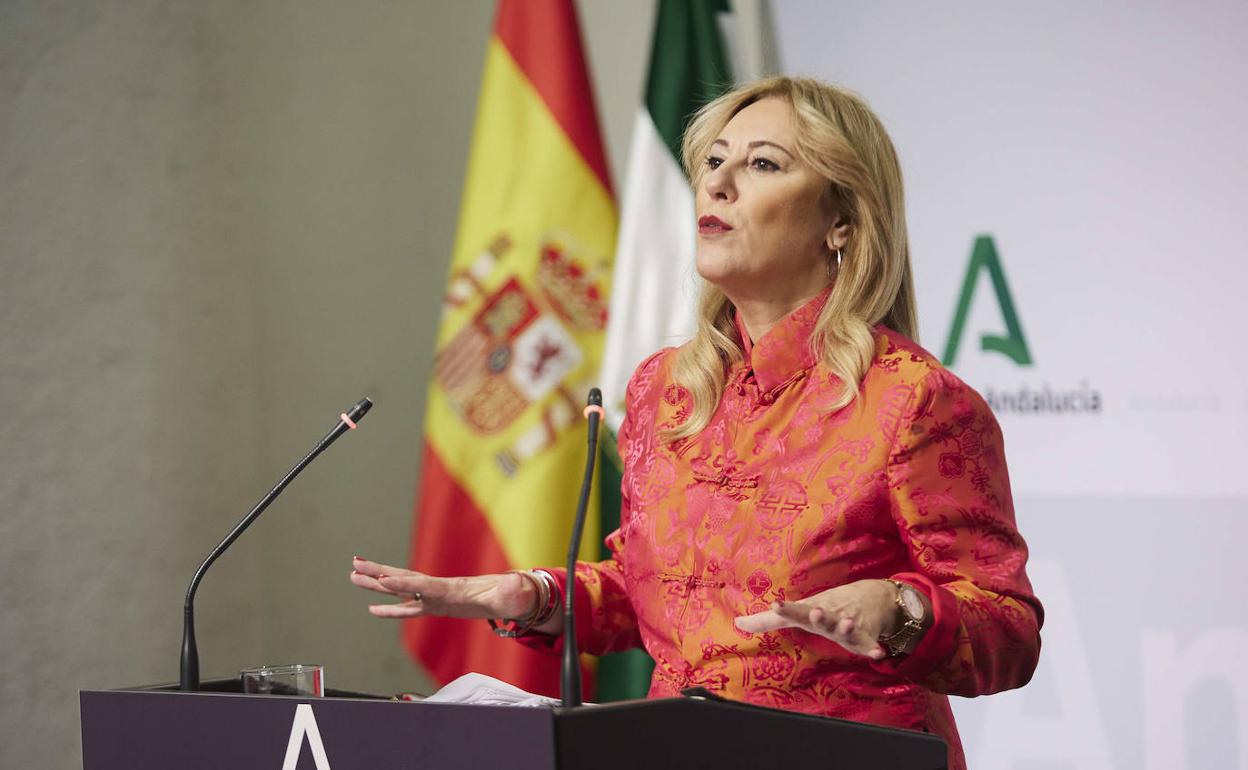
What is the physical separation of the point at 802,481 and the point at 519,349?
4.76 ft

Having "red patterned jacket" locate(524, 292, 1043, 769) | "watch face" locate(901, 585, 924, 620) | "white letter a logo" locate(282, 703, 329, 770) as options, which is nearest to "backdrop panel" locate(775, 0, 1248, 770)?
"red patterned jacket" locate(524, 292, 1043, 769)

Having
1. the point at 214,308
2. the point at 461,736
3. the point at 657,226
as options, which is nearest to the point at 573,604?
the point at 461,736

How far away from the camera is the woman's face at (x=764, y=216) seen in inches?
71.5

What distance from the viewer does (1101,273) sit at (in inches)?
113

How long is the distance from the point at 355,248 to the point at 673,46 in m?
1.10

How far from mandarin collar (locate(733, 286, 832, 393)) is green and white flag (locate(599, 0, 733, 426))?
1.19 meters

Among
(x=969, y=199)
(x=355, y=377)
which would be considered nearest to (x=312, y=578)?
(x=355, y=377)

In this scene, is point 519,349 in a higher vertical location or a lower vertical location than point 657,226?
lower

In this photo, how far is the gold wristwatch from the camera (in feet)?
4.66

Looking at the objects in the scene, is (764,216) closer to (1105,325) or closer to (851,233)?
(851,233)

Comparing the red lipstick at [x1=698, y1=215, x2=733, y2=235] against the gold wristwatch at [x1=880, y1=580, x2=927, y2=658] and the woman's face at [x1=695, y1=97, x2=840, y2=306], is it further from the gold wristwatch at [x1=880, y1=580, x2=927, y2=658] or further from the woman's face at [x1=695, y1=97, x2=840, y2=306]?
the gold wristwatch at [x1=880, y1=580, x2=927, y2=658]

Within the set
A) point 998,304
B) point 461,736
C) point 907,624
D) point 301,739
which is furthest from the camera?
point 998,304

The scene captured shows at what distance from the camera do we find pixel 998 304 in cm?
298

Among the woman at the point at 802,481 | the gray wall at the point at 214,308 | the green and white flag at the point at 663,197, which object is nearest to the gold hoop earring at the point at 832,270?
the woman at the point at 802,481
